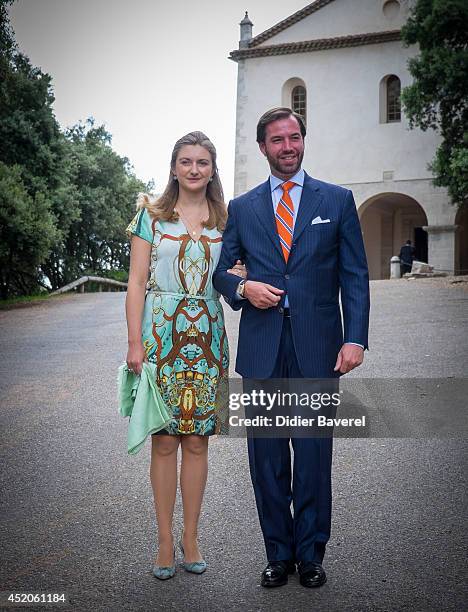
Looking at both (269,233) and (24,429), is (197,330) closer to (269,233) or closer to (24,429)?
(269,233)

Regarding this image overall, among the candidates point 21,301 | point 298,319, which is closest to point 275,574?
point 298,319

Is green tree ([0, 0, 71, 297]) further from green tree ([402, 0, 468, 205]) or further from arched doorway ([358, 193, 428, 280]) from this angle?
arched doorway ([358, 193, 428, 280])

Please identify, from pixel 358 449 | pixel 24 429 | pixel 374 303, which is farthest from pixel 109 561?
pixel 374 303

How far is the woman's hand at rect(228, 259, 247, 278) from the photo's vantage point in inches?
166

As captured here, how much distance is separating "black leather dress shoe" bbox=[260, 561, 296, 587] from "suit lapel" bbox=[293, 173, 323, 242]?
1.66 metres

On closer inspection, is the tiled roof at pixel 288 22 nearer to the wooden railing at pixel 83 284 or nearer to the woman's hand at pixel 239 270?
the wooden railing at pixel 83 284

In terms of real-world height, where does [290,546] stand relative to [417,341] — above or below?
below

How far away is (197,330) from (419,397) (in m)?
5.08

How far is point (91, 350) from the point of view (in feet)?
42.8

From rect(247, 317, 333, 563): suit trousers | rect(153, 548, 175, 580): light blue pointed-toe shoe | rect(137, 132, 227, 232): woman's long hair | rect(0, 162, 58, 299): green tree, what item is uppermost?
rect(0, 162, 58, 299): green tree

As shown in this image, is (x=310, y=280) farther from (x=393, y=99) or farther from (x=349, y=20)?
(x=349, y=20)

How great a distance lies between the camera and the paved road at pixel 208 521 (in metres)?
4.03

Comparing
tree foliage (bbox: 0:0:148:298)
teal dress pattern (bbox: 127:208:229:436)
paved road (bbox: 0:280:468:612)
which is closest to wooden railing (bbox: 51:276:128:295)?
tree foliage (bbox: 0:0:148:298)

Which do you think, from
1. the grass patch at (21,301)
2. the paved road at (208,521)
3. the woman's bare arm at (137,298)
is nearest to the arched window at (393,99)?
the grass patch at (21,301)
